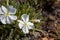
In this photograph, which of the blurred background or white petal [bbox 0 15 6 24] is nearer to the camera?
white petal [bbox 0 15 6 24]

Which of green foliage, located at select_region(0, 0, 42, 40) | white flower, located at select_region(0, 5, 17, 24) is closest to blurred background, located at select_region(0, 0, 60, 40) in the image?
green foliage, located at select_region(0, 0, 42, 40)

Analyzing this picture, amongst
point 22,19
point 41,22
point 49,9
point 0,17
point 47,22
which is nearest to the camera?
point 0,17

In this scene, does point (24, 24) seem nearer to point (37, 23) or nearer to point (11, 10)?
point (11, 10)

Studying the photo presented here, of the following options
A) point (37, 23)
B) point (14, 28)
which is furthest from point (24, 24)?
point (37, 23)

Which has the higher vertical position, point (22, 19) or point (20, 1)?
point (20, 1)

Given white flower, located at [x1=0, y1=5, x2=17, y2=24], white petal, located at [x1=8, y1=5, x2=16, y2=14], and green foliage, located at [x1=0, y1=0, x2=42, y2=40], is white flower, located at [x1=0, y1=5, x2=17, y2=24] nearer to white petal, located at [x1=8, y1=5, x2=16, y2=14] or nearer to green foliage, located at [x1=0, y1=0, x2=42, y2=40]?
white petal, located at [x1=8, y1=5, x2=16, y2=14]

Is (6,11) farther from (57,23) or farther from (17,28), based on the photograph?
(57,23)

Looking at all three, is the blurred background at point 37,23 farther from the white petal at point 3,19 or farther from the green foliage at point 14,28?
the white petal at point 3,19

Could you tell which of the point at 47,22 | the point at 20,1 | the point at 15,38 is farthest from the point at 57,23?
the point at 15,38

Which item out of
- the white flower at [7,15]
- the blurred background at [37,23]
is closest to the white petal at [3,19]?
the white flower at [7,15]
